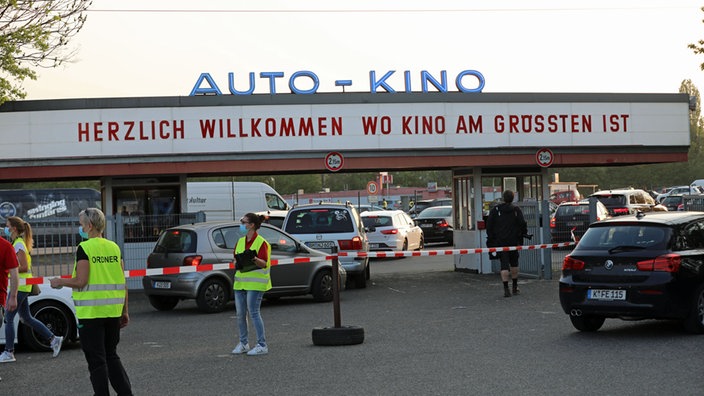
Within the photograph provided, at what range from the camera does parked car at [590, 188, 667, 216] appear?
3319 cm

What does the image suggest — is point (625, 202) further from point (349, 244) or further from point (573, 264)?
point (573, 264)

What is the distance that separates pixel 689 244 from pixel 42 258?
39.3 feet

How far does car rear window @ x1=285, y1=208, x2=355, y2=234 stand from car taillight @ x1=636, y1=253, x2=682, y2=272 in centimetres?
971

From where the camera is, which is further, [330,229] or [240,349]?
[330,229]

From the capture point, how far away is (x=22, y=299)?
12453 mm

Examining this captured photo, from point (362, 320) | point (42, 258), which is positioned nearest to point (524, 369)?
point (362, 320)

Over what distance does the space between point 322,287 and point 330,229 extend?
251 cm

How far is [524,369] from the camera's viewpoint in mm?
10445

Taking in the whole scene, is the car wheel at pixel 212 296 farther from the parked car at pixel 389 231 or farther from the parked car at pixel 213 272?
the parked car at pixel 389 231

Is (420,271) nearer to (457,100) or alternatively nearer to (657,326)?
(457,100)

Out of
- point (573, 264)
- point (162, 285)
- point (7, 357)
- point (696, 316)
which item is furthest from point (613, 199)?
point (7, 357)

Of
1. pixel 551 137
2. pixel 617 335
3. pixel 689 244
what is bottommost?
pixel 617 335

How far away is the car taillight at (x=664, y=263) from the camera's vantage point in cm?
1225

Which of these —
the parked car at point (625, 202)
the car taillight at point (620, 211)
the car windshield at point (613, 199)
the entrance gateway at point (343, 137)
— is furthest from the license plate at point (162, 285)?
the car windshield at point (613, 199)
